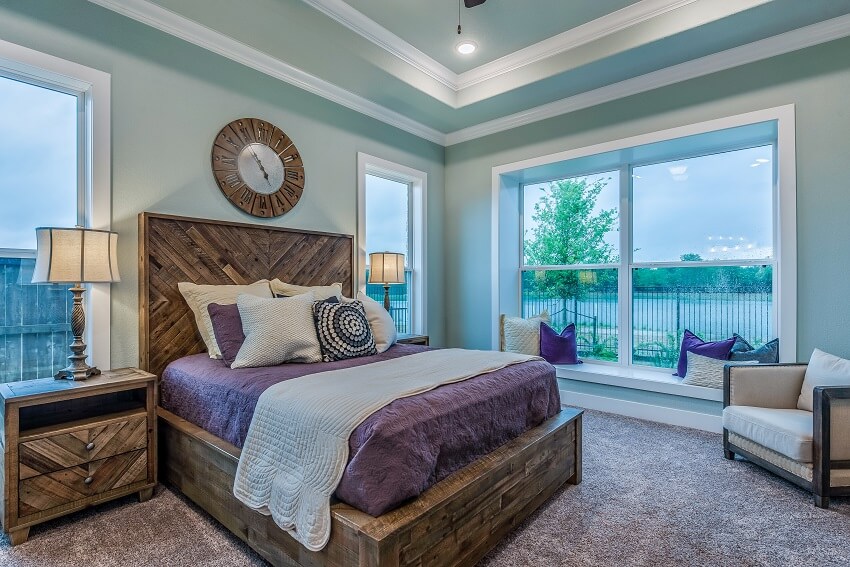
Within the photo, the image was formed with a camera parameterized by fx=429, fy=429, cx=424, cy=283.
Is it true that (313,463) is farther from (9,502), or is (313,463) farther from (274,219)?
(274,219)

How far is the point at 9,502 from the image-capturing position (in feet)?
6.07

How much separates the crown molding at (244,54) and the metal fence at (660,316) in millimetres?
2498

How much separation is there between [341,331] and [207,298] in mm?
897

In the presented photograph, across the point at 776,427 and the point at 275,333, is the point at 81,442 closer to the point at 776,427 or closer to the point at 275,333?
the point at 275,333

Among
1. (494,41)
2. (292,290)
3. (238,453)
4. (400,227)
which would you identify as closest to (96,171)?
(292,290)

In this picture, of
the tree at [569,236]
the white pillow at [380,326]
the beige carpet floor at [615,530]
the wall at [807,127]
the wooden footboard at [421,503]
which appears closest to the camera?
the wooden footboard at [421,503]

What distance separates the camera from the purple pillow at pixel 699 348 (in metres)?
3.37

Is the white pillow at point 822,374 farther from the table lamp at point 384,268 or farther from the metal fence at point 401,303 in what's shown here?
the metal fence at point 401,303

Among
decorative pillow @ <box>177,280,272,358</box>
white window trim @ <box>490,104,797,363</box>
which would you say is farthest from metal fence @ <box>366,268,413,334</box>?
white window trim @ <box>490,104,797,363</box>

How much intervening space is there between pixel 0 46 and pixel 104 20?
1.79 ft

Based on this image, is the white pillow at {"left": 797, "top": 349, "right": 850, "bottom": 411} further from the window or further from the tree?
the window

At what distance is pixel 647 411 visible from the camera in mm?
3615

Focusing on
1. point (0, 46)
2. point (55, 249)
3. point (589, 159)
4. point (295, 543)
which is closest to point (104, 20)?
point (0, 46)

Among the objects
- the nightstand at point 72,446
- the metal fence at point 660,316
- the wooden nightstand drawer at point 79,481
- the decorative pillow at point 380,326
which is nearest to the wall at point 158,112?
the nightstand at point 72,446
